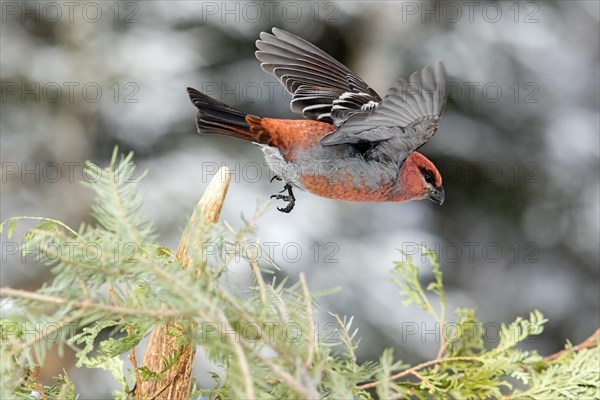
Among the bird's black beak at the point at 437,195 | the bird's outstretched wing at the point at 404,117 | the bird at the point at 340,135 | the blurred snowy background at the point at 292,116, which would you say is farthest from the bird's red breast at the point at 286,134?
the blurred snowy background at the point at 292,116

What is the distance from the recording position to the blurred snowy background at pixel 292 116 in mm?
4512

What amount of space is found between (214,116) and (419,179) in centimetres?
41

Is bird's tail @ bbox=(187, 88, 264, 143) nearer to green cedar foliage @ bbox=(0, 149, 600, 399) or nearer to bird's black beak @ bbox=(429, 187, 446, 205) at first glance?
bird's black beak @ bbox=(429, 187, 446, 205)

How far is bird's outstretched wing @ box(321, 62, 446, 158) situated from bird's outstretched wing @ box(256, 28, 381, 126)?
0.13 m

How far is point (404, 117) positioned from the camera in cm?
123

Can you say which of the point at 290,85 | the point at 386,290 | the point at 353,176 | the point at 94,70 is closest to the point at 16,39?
the point at 94,70

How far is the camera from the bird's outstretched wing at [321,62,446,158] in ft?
3.60

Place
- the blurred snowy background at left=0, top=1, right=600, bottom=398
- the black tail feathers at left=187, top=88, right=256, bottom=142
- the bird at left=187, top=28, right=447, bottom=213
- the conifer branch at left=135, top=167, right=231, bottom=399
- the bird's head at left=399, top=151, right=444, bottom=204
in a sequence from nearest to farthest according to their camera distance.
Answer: the conifer branch at left=135, top=167, right=231, bottom=399, the bird at left=187, top=28, right=447, bottom=213, the black tail feathers at left=187, top=88, right=256, bottom=142, the bird's head at left=399, top=151, right=444, bottom=204, the blurred snowy background at left=0, top=1, right=600, bottom=398

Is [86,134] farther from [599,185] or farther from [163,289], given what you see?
[163,289]

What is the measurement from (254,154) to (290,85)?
286 cm

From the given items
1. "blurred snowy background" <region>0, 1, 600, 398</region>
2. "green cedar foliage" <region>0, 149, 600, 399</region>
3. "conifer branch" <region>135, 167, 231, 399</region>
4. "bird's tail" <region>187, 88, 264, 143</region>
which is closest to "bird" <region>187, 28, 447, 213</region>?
"bird's tail" <region>187, 88, 264, 143</region>

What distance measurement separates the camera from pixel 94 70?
4691 millimetres

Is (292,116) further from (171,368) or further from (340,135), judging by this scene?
(171,368)

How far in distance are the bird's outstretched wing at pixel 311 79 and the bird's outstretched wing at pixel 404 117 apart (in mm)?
132
